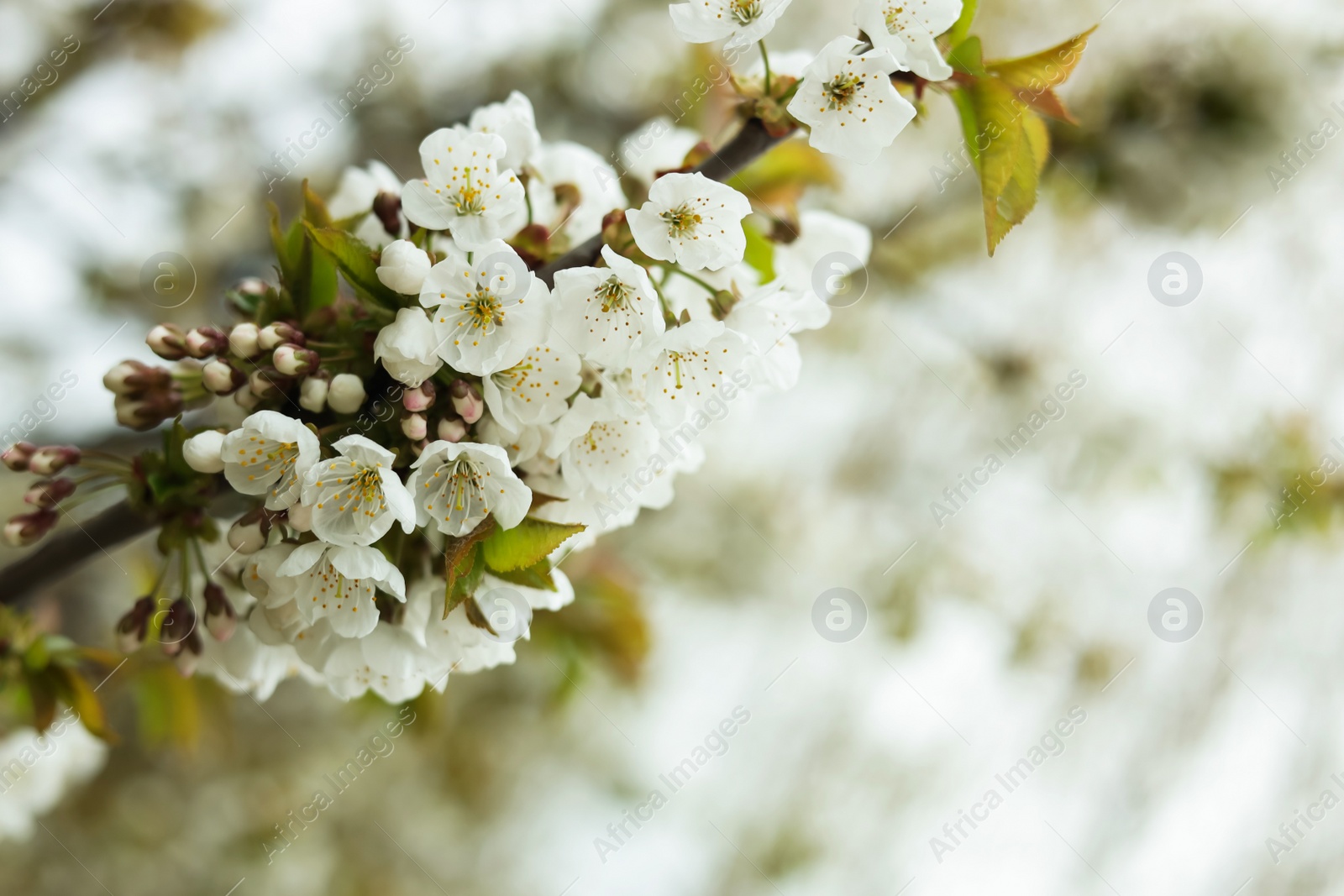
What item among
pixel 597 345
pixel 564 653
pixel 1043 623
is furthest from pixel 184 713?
pixel 1043 623

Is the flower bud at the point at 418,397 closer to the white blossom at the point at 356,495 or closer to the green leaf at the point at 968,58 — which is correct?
the white blossom at the point at 356,495

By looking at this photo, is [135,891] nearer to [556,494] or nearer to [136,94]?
[136,94]

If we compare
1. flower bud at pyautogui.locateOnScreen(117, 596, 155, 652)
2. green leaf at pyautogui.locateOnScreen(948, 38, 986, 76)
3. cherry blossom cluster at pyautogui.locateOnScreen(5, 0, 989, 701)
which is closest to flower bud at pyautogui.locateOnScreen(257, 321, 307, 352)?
cherry blossom cluster at pyautogui.locateOnScreen(5, 0, 989, 701)

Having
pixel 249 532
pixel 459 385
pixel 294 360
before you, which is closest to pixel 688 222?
pixel 459 385

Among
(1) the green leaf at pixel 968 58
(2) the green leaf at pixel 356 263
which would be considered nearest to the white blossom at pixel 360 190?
(2) the green leaf at pixel 356 263

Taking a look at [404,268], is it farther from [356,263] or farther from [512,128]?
[512,128]

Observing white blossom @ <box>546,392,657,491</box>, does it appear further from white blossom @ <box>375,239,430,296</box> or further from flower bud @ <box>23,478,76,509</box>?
flower bud @ <box>23,478,76,509</box>
